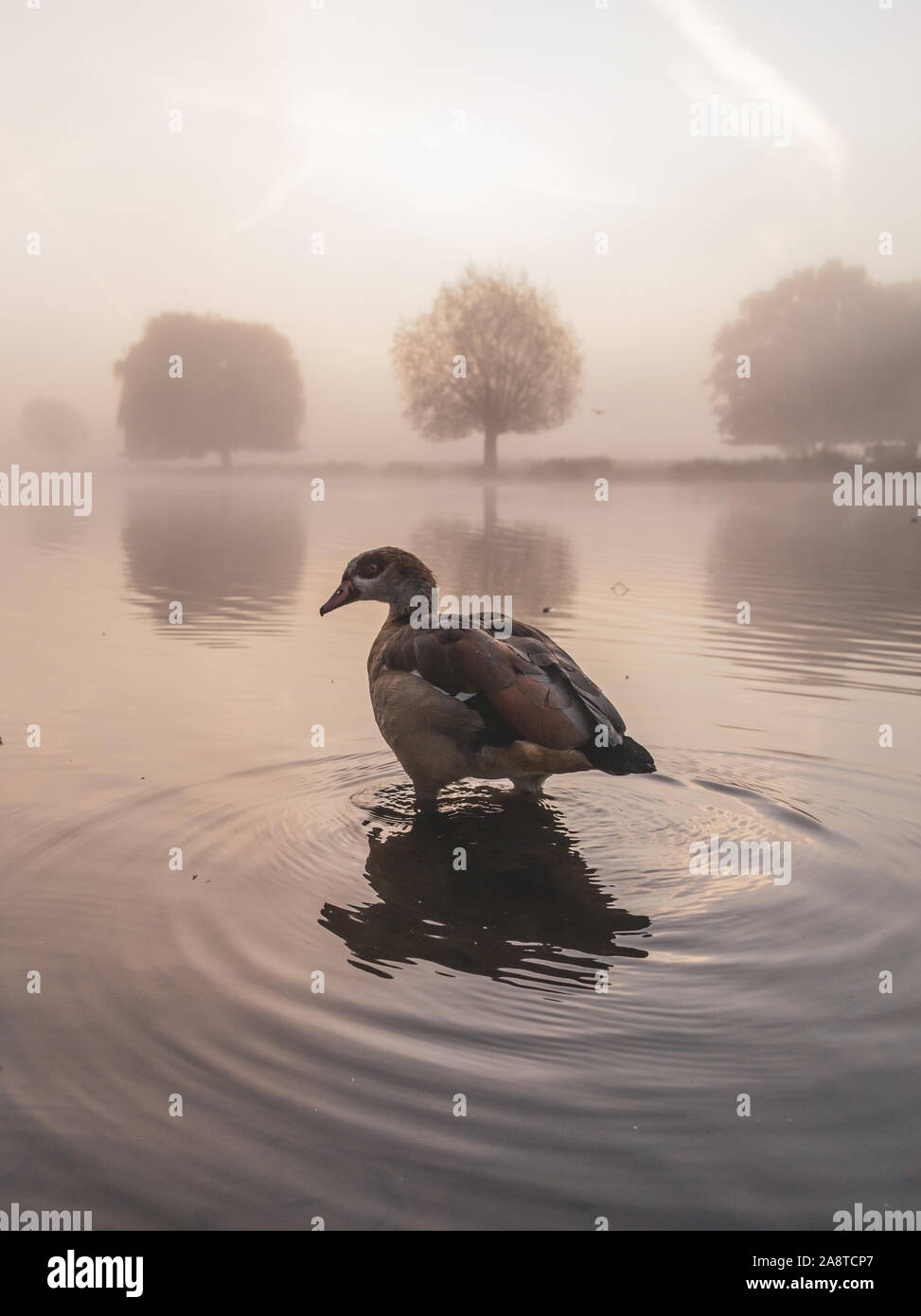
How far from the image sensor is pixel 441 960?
4793 millimetres

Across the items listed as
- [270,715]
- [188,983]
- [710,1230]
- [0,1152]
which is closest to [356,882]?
[188,983]

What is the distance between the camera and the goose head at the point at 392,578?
312 inches

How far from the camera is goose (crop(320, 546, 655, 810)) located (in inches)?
248

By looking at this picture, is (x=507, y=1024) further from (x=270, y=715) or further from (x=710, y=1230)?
(x=270, y=715)

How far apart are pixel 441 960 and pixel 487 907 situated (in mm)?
675

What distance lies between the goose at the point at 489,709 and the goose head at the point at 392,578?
57cm

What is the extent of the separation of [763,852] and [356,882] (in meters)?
2.31

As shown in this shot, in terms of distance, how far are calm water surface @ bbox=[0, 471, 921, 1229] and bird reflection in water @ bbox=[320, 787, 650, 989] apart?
1.0 inches
